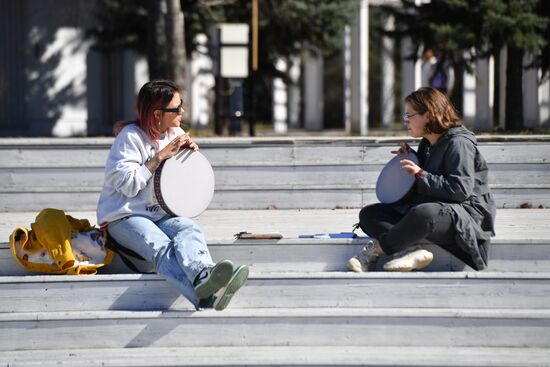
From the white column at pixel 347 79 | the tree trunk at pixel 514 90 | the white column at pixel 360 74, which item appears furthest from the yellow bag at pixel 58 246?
the white column at pixel 347 79

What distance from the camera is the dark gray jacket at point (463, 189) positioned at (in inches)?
227

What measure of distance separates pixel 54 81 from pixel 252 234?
36.4 feet

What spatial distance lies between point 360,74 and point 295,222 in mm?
12185

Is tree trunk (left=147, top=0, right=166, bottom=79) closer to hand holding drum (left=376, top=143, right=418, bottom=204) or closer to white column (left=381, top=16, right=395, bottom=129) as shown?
hand holding drum (left=376, top=143, right=418, bottom=204)

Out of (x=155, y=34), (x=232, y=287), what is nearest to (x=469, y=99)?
(x=155, y=34)

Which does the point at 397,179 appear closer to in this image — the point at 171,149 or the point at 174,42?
the point at 171,149

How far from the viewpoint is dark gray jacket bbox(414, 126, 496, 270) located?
18.9 feet

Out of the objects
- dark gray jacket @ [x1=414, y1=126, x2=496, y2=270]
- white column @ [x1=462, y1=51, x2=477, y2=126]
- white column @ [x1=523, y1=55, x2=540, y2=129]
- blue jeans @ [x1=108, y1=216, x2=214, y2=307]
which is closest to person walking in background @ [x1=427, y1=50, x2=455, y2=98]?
white column @ [x1=523, y1=55, x2=540, y2=129]

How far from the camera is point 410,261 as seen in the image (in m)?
5.82

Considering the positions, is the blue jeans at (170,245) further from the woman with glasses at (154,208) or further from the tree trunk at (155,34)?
the tree trunk at (155,34)

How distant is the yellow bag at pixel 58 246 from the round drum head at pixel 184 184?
42cm

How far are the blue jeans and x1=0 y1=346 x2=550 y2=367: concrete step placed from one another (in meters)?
0.37

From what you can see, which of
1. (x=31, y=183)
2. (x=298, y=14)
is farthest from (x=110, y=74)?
(x=31, y=183)

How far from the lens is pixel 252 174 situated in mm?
8211
